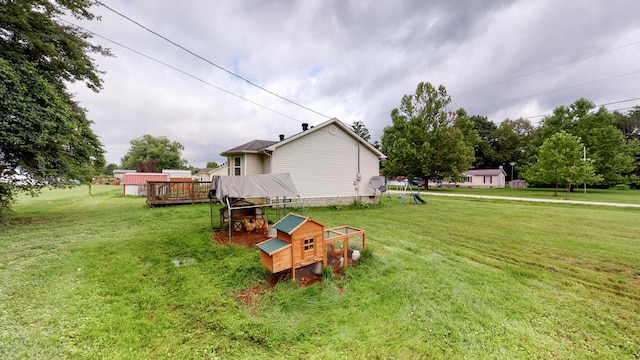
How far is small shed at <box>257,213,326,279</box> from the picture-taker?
3.90 meters

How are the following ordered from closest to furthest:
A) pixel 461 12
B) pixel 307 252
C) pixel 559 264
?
pixel 307 252 → pixel 559 264 → pixel 461 12

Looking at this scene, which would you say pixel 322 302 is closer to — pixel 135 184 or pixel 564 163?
pixel 135 184

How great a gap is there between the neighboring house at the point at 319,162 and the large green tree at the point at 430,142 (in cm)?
1499

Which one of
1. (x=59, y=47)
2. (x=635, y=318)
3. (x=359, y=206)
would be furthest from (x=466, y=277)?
(x=59, y=47)

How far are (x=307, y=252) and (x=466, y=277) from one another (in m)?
3.24

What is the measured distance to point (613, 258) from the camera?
5371 mm

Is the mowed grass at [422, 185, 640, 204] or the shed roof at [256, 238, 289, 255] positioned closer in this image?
the shed roof at [256, 238, 289, 255]

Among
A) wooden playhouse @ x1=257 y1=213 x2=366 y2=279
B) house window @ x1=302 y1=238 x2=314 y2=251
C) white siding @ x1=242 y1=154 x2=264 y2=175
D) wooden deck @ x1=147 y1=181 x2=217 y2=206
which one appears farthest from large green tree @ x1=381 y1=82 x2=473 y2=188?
house window @ x1=302 y1=238 x2=314 y2=251

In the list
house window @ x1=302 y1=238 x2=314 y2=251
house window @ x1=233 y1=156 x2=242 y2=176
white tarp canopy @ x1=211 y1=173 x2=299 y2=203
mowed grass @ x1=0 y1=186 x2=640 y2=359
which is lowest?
mowed grass @ x1=0 y1=186 x2=640 y2=359

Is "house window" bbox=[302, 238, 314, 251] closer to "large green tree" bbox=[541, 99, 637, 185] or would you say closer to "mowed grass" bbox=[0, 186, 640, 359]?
"mowed grass" bbox=[0, 186, 640, 359]

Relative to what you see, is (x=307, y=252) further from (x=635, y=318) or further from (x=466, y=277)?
(x=635, y=318)

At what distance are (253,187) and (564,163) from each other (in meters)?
27.3

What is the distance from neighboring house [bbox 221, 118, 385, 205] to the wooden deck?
232 centimetres

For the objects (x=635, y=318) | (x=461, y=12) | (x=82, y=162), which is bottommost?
(x=635, y=318)
